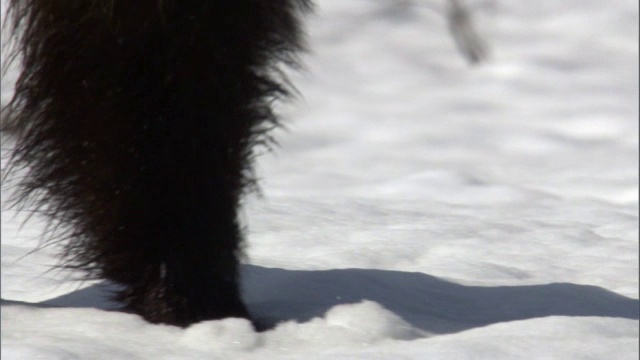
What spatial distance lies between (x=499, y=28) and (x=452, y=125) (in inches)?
45.8

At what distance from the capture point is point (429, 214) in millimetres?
3330

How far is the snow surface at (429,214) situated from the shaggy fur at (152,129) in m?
0.10

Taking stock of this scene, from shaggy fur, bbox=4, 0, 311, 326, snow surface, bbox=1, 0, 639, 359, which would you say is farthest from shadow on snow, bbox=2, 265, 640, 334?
shaggy fur, bbox=4, 0, 311, 326

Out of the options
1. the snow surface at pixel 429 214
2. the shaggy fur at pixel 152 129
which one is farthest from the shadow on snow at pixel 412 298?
the shaggy fur at pixel 152 129

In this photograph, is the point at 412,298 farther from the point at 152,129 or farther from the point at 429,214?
the point at 429,214

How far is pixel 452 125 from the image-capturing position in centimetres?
505

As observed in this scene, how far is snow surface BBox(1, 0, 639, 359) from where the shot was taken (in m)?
1.77

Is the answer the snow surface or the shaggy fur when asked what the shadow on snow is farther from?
the shaggy fur

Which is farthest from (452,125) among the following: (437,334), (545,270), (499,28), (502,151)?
(437,334)

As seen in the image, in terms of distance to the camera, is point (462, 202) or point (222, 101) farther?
point (462, 202)

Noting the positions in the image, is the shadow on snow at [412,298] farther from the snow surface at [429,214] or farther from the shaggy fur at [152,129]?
the shaggy fur at [152,129]

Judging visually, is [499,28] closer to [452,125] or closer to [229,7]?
[452,125]

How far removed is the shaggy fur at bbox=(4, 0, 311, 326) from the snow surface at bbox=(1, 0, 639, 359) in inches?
3.9

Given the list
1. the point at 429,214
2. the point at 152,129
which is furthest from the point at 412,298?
the point at 429,214
